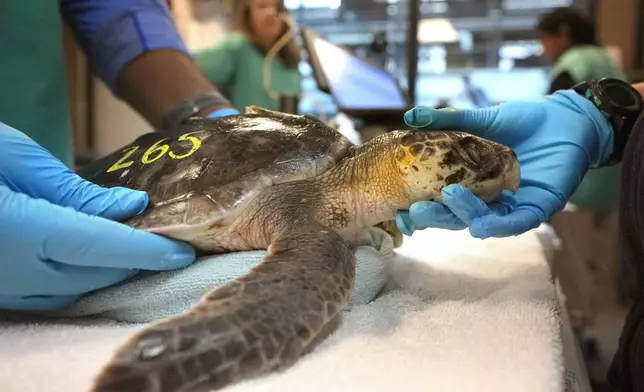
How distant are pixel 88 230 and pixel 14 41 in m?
0.71

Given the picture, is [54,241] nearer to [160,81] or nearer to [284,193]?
[284,193]

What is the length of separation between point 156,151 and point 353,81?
1055mm

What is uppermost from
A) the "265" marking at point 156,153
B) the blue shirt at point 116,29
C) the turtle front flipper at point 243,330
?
the blue shirt at point 116,29

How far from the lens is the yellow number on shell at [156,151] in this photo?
0.80 metres

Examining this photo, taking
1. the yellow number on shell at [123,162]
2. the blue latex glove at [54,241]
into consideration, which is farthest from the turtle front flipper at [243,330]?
the yellow number on shell at [123,162]

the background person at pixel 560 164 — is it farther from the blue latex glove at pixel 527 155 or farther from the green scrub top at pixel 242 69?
the green scrub top at pixel 242 69

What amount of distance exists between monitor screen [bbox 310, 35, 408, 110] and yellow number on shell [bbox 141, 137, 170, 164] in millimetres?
778

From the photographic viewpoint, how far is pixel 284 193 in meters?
0.73

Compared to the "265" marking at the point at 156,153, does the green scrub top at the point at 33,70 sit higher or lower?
higher

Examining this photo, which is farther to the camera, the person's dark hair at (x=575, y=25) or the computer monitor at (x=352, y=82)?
the person's dark hair at (x=575, y=25)

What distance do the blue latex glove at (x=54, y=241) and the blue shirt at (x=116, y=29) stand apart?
0.64 meters

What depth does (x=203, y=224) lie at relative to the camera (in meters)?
0.68

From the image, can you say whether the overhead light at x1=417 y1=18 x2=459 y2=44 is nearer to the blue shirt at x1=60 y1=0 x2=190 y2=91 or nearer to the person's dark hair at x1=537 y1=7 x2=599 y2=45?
the person's dark hair at x1=537 y1=7 x2=599 y2=45

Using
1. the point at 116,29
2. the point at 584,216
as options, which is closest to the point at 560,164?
the point at 116,29
